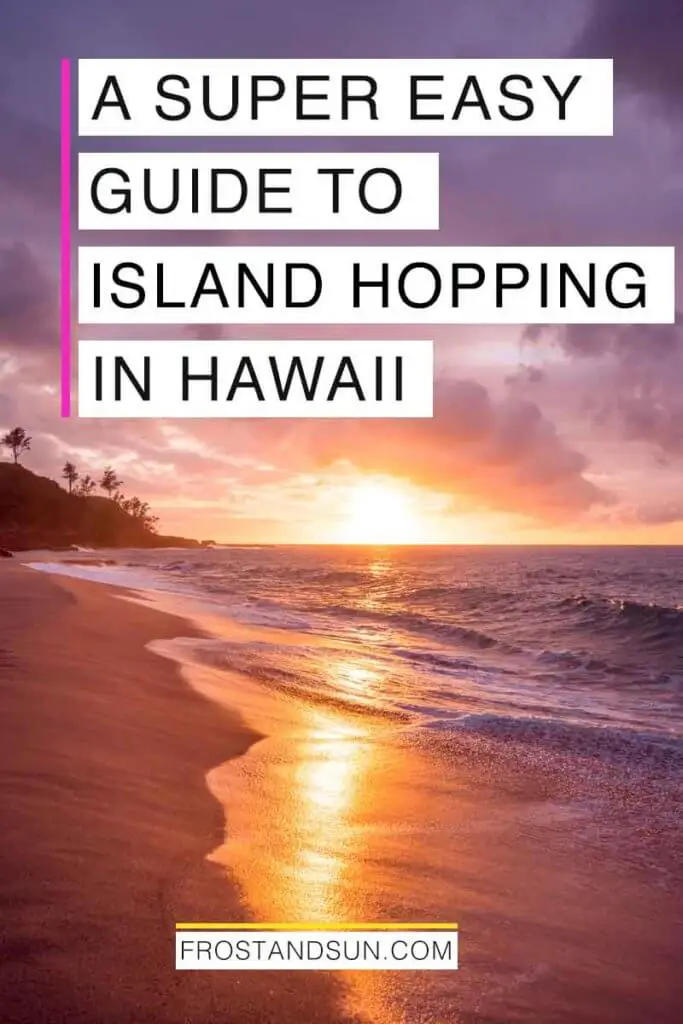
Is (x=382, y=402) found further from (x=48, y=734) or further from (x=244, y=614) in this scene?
(x=244, y=614)

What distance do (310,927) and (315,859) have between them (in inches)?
33.2

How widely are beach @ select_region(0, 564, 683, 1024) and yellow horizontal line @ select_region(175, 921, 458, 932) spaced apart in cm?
9

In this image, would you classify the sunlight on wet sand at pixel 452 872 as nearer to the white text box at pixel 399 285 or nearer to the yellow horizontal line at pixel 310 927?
the yellow horizontal line at pixel 310 927

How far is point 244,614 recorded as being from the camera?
22.6 m

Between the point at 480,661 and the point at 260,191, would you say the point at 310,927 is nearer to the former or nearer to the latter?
the point at 260,191

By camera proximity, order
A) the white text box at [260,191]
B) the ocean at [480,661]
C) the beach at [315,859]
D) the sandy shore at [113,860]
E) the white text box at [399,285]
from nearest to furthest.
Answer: the sandy shore at [113,860] → the beach at [315,859] → the ocean at [480,661] → the white text box at [260,191] → the white text box at [399,285]

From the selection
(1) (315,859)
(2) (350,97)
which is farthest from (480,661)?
(1) (315,859)

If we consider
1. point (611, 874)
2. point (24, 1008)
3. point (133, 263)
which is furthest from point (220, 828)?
point (133, 263)

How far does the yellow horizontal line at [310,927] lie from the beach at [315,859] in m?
0.09

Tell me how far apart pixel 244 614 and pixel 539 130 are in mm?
15923

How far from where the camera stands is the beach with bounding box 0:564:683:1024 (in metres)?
3.05

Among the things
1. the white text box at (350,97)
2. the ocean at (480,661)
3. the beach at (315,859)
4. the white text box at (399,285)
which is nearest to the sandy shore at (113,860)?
the beach at (315,859)

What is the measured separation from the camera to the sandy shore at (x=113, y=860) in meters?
2.88

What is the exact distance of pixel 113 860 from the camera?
3.94 meters
